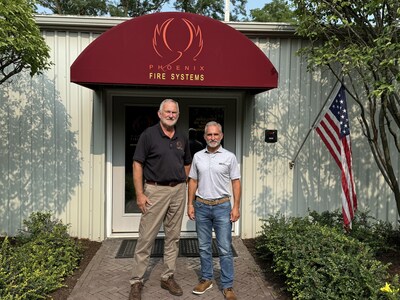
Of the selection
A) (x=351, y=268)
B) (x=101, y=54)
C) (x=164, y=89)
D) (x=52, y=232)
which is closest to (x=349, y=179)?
(x=351, y=268)

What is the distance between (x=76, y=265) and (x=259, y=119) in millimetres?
3408

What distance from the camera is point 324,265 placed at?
350 centimetres

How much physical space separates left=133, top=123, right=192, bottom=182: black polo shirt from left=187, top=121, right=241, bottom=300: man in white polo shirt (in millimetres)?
216

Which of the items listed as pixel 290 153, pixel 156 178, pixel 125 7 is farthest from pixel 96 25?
pixel 125 7

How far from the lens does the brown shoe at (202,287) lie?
12.3ft

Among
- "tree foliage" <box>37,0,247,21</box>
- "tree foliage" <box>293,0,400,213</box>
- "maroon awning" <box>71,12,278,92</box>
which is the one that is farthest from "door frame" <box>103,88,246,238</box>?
"tree foliage" <box>37,0,247,21</box>

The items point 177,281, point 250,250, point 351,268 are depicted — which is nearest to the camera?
point 351,268

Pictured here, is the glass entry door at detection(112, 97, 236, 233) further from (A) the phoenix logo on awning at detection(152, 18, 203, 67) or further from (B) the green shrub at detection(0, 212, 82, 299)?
(A) the phoenix logo on awning at detection(152, 18, 203, 67)

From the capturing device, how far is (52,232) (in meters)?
4.80

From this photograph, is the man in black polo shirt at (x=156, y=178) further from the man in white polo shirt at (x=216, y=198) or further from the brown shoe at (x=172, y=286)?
the man in white polo shirt at (x=216, y=198)

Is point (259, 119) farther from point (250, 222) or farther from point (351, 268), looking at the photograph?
point (351, 268)

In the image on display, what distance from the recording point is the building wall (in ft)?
17.8

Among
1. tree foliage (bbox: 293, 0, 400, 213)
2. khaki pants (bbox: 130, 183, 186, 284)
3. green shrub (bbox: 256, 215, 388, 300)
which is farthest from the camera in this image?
tree foliage (bbox: 293, 0, 400, 213)

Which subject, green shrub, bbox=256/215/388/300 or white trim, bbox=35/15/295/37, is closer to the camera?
green shrub, bbox=256/215/388/300
